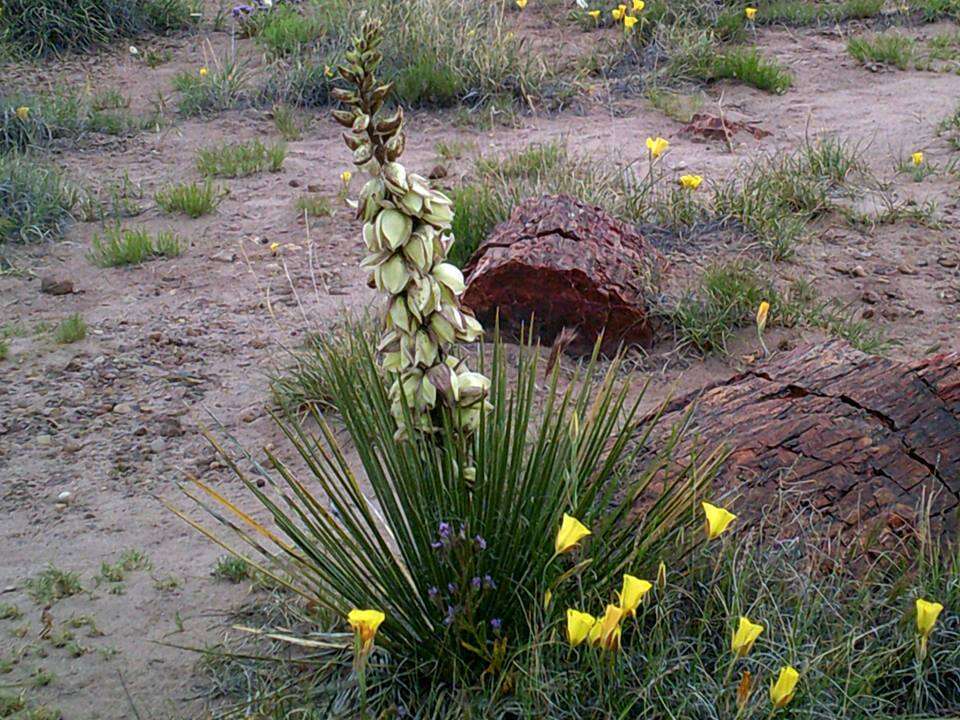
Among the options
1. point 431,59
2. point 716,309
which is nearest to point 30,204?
point 431,59

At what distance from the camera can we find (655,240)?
526 centimetres

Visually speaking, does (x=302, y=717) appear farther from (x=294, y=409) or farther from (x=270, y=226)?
(x=270, y=226)

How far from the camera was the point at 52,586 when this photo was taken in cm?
337

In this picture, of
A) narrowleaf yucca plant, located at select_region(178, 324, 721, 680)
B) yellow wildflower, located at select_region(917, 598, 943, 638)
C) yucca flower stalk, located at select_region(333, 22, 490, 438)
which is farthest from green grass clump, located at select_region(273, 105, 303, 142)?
yellow wildflower, located at select_region(917, 598, 943, 638)

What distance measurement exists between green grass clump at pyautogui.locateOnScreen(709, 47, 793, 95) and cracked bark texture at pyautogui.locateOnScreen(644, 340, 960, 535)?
4.68 m

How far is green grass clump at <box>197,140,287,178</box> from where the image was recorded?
22.1ft

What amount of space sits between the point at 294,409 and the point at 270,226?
197 centimetres

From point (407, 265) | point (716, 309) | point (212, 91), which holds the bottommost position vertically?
point (212, 91)

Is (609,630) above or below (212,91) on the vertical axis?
above

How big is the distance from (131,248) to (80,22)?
3776mm

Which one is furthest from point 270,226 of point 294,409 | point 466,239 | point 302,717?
point 302,717

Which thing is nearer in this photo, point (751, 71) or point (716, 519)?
point (716, 519)

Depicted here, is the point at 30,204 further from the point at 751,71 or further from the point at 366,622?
the point at 366,622

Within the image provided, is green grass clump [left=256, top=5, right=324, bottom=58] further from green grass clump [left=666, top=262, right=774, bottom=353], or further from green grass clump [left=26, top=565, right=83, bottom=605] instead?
green grass clump [left=26, top=565, right=83, bottom=605]
